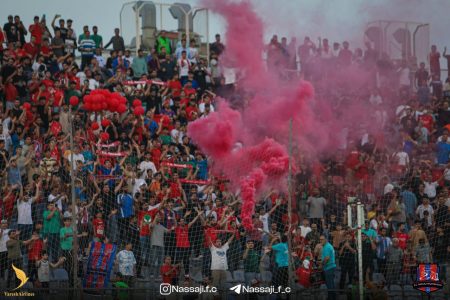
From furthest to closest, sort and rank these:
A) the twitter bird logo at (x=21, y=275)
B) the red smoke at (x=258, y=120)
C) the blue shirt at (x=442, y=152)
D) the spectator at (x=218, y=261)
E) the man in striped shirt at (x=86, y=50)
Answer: the man in striped shirt at (x=86, y=50)
the blue shirt at (x=442, y=152)
the red smoke at (x=258, y=120)
the spectator at (x=218, y=261)
the twitter bird logo at (x=21, y=275)

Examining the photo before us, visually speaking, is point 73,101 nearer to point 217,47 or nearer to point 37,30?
point 37,30

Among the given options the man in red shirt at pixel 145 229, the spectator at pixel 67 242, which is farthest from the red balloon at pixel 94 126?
the spectator at pixel 67 242

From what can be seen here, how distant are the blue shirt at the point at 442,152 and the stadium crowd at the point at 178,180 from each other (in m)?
0.03

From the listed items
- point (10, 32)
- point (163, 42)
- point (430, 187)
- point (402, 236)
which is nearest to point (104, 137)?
point (10, 32)

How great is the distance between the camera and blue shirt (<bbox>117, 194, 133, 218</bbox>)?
2275cm

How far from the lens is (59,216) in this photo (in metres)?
22.0

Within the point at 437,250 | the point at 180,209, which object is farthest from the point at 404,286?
the point at 180,209

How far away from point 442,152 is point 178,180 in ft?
23.2

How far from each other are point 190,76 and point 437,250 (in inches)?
322

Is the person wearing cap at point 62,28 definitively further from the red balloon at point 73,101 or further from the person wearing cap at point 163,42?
the red balloon at point 73,101

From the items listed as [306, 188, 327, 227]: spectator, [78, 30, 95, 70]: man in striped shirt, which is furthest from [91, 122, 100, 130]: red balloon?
[306, 188, 327, 227]: spectator

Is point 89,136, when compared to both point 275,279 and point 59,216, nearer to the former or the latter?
point 59,216

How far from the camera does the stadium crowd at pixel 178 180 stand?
22.1 meters

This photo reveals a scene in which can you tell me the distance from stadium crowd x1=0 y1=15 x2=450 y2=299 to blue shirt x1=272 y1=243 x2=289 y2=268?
0.12 feet
